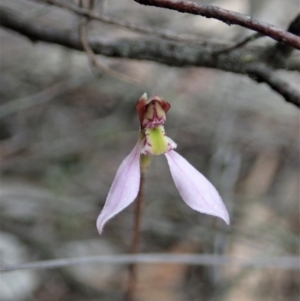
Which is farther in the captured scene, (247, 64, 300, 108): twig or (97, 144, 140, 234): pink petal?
(247, 64, 300, 108): twig

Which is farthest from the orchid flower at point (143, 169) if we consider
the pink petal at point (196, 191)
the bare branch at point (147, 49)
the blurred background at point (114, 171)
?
the blurred background at point (114, 171)

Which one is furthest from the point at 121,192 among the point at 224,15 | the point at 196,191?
the point at 224,15

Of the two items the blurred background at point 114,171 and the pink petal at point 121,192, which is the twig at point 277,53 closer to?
the pink petal at point 121,192

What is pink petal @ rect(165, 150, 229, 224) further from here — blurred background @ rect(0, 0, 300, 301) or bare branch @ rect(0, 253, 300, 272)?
blurred background @ rect(0, 0, 300, 301)

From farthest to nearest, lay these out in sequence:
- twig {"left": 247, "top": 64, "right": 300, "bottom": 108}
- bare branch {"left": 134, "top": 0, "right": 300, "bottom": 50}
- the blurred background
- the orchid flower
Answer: the blurred background, twig {"left": 247, "top": 64, "right": 300, "bottom": 108}, the orchid flower, bare branch {"left": 134, "top": 0, "right": 300, "bottom": 50}

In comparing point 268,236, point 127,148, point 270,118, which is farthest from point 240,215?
point 270,118

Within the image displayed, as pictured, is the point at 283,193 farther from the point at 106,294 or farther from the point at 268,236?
the point at 106,294

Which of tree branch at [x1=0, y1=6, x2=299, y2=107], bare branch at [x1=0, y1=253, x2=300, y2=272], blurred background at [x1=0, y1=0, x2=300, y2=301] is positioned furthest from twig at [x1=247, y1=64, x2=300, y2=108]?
blurred background at [x1=0, y1=0, x2=300, y2=301]

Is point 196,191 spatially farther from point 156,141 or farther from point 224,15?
point 224,15

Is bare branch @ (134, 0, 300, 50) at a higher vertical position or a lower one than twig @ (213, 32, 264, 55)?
higher
